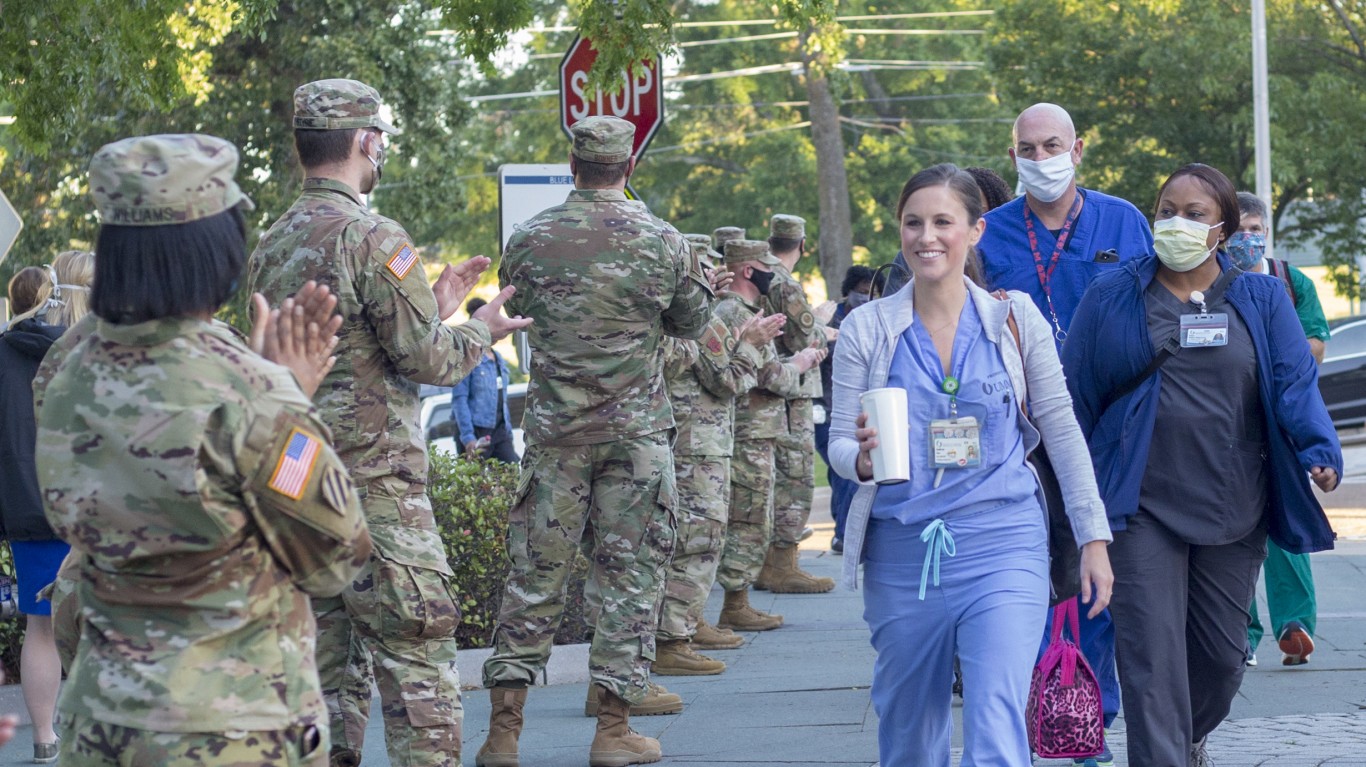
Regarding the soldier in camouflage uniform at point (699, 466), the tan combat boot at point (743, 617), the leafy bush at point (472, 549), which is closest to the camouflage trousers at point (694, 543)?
the soldier in camouflage uniform at point (699, 466)

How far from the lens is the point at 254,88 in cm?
2309

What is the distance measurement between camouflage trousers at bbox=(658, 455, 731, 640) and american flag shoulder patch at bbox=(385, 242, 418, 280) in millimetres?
3510

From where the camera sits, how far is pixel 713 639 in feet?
31.2

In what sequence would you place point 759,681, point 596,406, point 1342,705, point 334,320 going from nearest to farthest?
1. point 334,320
2. point 596,406
3. point 1342,705
4. point 759,681

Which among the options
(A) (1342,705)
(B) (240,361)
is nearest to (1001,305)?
(B) (240,361)

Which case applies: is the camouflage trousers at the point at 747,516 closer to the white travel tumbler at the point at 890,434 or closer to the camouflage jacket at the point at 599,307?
the camouflage jacket at the point at 599,307

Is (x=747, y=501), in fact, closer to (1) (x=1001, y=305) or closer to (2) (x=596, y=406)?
(2) (x=596, y=406)

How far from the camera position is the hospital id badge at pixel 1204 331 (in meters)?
5.21

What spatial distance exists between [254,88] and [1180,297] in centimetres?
1955

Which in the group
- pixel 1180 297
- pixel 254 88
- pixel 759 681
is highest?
pixel 254 88

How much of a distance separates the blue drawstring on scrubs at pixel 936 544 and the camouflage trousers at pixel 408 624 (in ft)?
5.11

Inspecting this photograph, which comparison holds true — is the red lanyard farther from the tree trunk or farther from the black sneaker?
the tree trunk

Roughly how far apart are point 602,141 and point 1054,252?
1.78m

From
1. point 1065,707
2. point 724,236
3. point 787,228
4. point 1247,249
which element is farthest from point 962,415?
point 787,228
